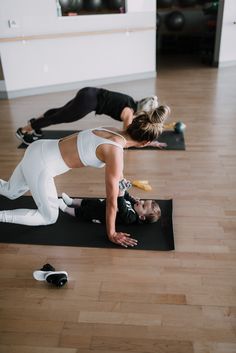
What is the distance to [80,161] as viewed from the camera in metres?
1.92

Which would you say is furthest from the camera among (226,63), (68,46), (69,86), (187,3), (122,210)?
(187,3)

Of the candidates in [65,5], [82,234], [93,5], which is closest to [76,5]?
[65,5]

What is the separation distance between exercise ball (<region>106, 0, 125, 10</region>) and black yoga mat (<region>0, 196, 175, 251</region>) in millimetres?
4204

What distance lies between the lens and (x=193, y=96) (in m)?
5.00

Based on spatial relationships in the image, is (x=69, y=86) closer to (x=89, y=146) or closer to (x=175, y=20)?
(x=175, y=20)

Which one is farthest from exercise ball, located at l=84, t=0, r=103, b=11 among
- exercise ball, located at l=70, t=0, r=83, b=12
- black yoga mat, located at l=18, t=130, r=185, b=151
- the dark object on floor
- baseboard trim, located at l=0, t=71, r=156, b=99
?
the dark object on floor

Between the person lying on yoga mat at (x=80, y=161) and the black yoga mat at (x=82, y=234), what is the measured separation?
0.22 ft

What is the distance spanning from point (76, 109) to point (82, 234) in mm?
1400

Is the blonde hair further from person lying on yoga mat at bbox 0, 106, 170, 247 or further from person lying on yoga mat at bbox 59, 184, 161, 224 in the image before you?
person lying on yoga mat at bbox 59, 184, 161, 224

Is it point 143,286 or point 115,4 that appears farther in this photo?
point 115,4

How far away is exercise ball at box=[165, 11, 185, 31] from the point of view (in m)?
7.57

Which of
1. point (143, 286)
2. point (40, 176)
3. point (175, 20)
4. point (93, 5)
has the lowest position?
point (143, 286)

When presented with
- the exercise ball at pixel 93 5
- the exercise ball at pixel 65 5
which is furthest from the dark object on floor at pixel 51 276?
the exercise ball at pixel 93 5

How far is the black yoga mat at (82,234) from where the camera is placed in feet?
6.82
